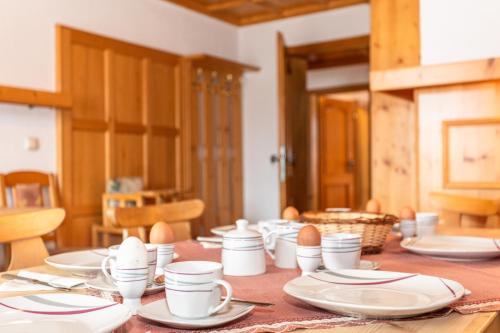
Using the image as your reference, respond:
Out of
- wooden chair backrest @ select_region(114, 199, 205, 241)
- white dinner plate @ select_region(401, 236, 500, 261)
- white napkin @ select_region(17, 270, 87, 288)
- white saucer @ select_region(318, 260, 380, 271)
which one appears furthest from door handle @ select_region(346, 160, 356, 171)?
white napkin @ select_region(17, 270, 87, 288)

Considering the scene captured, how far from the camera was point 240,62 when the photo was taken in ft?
21.6

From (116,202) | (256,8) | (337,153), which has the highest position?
(256,8)

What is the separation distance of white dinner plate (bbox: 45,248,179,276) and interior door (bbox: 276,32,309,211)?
413 cm

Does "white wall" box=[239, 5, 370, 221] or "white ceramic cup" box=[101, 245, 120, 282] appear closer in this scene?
"white ceramic cup" box=[101, 245, 120, 282]

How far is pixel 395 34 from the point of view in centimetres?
387

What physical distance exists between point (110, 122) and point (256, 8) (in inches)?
86.1

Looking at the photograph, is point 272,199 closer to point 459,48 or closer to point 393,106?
point 393,106

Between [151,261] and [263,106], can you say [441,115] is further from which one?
[263,106]

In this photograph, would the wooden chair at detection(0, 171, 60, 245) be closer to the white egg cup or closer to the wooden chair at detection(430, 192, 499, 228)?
the wooden chair at detection(430, 192, 499, 228)

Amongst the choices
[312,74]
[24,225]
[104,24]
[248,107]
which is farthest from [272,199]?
[24,225]

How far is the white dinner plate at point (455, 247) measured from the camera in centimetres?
150

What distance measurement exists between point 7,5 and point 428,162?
3.13 metres

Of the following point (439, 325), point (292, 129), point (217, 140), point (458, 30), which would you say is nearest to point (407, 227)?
point (439, 325)

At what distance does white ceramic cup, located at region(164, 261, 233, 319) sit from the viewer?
90 centimetres
